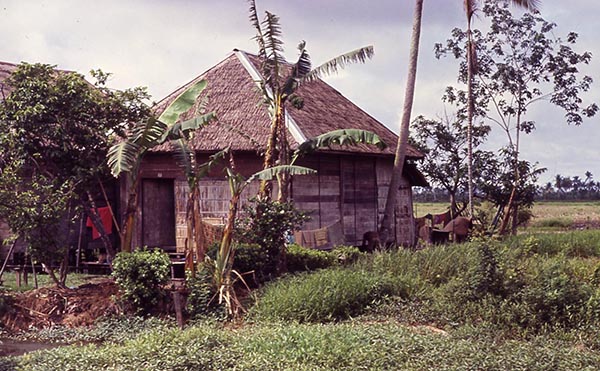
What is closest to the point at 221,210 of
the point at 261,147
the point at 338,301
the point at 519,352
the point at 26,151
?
the point at 261,147

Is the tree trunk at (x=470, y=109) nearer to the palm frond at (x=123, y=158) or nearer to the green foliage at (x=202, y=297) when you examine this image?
the green foliage at (x=202, y=297)

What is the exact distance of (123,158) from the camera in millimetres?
10070

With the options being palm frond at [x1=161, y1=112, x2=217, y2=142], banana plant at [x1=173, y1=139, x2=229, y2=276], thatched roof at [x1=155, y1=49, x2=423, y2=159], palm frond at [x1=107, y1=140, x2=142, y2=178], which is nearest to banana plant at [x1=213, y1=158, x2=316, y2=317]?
banana plant at [x1=173, y1=139, x2=229, y2=276]

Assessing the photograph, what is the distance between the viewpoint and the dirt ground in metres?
10.4

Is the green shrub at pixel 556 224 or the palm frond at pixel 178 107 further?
the green shrub at pixel 556 224

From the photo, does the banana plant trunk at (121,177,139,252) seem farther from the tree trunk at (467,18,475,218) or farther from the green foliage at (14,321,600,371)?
the tree trunk at (467,18,475,218)

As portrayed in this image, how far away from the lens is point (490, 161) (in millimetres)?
21828

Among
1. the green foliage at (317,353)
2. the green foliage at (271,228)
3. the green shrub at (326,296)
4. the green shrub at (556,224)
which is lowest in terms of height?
the green foliage at (317,353)

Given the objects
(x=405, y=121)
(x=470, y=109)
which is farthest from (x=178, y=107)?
(x=470, y=109)

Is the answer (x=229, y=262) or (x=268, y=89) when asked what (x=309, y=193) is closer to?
(x=268, y=89)

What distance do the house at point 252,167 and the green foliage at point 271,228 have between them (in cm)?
217

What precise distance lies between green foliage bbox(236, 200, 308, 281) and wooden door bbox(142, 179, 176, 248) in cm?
468

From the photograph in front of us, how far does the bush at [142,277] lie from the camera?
1012 cm

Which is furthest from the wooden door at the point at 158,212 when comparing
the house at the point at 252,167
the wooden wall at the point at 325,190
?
the wooden wall at the point at 325,190
